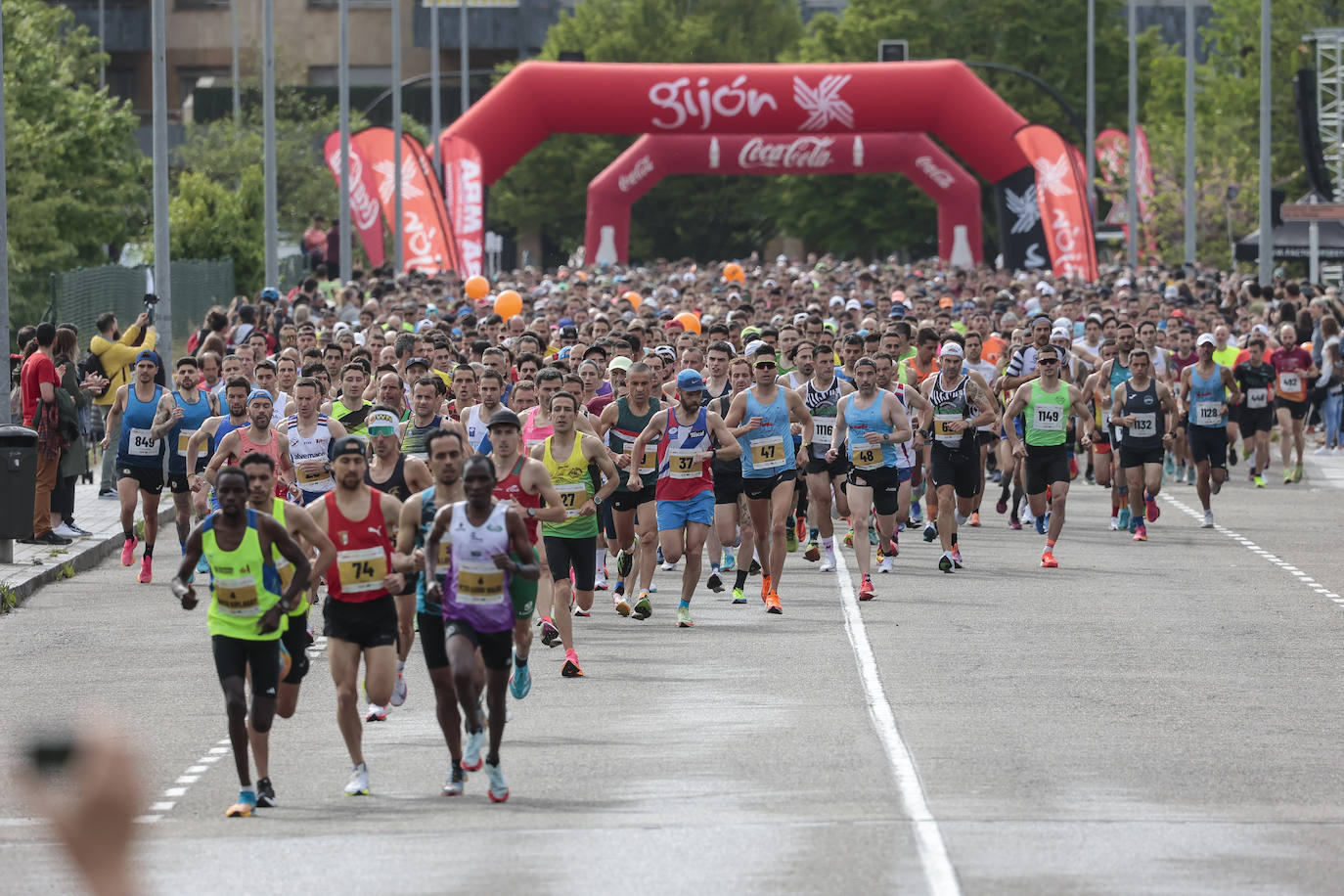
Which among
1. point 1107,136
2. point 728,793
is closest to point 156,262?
point 728,793

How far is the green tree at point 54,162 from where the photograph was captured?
36.4 meters

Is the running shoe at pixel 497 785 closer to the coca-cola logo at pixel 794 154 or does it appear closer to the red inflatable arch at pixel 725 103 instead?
the red inflatable arch at pixel 725 103

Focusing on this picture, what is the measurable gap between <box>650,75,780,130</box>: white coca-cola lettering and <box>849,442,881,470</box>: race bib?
27751 millimetres

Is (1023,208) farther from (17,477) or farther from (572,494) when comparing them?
(572,494)

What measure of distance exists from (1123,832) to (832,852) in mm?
1099

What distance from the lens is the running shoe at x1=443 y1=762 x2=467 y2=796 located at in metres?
8.96

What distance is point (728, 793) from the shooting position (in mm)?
8828

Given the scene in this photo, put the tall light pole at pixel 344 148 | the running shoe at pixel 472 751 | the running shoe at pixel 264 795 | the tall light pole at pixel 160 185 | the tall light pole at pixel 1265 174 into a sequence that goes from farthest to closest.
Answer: the tall light pole at pixel 344 148 → the tall light pole at pixel 1265 174 → the tall light pole at pixel 160 185 → the running shoe at pixel 472 751 → the running shoe at pixel 264 795

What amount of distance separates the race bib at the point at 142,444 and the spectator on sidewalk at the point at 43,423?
1881 millimetres

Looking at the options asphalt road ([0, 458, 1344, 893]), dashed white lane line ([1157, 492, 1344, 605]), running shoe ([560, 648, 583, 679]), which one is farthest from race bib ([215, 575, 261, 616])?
dashed white lane line ([1157, 492, 1344, 605])

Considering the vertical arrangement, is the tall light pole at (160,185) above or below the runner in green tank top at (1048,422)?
above

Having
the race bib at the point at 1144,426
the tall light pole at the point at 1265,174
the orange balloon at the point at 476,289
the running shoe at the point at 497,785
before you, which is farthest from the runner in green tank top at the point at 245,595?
the tall light pole at the point at 1265,174

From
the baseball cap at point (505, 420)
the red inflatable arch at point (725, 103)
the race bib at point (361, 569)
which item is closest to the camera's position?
the race bib at point (361, 569)

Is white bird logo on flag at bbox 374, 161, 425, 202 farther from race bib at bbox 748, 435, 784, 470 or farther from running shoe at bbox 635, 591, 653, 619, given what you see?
running shoe at bbox 635, 591, 653, 619
